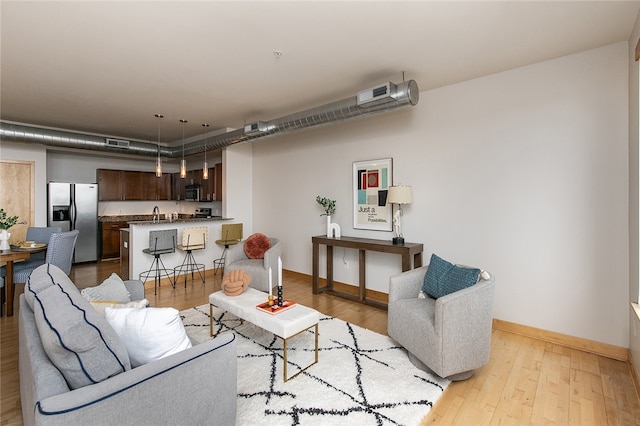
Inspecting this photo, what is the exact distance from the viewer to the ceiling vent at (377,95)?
3.11 metres

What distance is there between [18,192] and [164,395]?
6.42 m

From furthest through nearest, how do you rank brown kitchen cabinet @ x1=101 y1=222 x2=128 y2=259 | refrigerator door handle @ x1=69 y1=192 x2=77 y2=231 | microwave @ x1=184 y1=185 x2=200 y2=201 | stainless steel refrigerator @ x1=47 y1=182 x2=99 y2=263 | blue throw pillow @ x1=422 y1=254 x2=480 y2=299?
microwave @ x1=184 y1=185 x2=200 y2=201 → brown kitchen cabinet @ x1=101 y1=222 x2=128 y2=259 → refrigerator door handle @ x1=69 y1=192 x2=77 y2=231 → stainless steel refrigerator @ x1=47 y1=182 x2=99 y2=263 → blue throw pillow @ x1=422 y1=254 x2=480 y2=299

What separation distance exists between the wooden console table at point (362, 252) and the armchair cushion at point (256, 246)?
79 centimetres

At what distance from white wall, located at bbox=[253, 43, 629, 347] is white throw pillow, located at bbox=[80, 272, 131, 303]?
306cm

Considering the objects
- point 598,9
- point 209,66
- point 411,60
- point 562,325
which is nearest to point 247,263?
point 209,66

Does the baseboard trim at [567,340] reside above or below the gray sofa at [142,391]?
below

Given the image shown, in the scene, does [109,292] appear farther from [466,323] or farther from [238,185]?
[238,185]

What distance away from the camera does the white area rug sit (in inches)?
76.3

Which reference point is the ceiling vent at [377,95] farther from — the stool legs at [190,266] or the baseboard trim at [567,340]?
the stool legs at [190,266]

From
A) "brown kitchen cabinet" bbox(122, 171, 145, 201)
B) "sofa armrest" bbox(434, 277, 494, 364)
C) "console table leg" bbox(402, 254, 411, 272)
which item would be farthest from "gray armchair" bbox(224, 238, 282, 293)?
"brown kitchen cabinet" bbox(122, 171, 145, 201)

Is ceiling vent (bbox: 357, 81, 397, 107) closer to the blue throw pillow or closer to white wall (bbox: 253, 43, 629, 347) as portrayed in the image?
white wall (bbox: 253, 43, 629, 347)

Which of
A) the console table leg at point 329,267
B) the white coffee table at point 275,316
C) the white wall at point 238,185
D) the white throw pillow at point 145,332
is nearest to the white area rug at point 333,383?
the white coffee table at point 275,316

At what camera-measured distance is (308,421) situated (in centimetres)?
189

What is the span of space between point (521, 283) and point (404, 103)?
2262mm
